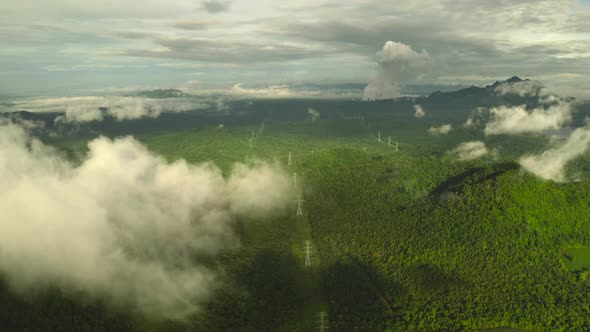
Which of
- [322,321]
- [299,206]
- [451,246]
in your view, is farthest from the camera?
[299,206]

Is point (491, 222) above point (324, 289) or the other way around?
above

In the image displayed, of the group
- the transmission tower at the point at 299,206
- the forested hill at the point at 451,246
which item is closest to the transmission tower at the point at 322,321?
the forested hill at the point at 451,246

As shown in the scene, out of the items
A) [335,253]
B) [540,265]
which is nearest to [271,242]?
[335,253]

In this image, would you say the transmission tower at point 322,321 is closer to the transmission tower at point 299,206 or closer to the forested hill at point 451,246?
the forested hill at point 451,246

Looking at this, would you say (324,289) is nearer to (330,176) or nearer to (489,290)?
(489,290)

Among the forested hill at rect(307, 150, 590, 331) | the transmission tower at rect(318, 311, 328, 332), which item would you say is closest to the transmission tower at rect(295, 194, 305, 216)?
the forested hill at rect(307, 150, 590, 331)

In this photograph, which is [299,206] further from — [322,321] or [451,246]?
[322,321]

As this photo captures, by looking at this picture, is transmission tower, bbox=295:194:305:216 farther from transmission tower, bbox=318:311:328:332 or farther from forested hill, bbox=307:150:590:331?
transmission tower, bbox=318:311:328:332

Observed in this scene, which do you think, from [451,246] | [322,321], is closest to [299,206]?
[451,246]
